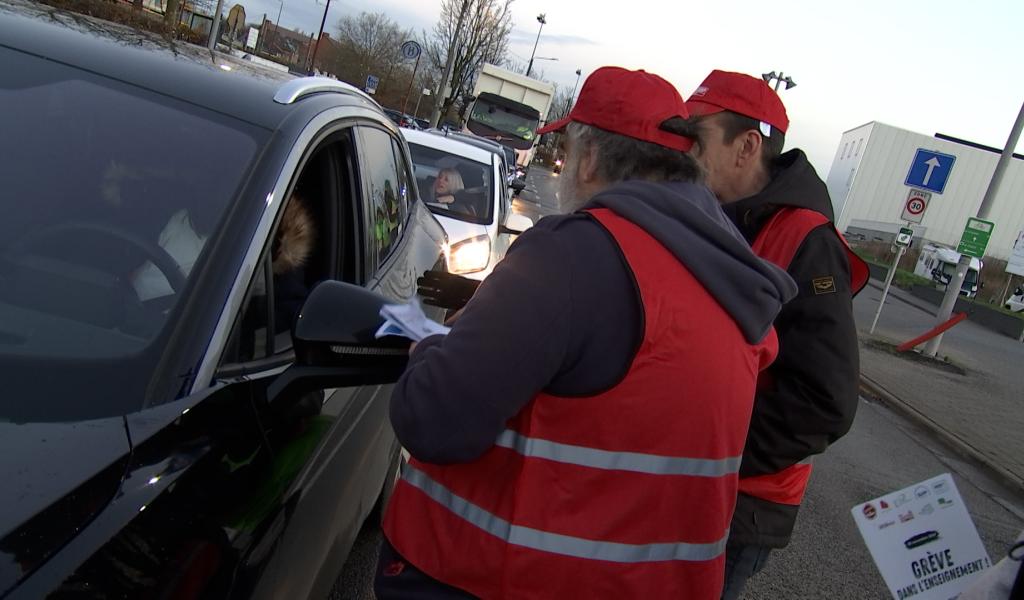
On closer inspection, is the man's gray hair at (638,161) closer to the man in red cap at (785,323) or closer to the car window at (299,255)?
the man in red cap at (785,323)

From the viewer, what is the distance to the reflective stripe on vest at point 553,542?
4.46ft

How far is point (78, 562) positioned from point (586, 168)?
1150 millimetres

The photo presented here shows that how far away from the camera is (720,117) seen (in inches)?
101

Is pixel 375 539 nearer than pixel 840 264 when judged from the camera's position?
No

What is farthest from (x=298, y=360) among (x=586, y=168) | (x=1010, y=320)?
(x=1010, y=320)

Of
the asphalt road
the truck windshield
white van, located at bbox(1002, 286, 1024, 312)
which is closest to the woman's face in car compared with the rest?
the asphalt road

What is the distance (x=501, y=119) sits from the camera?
97.3 feet

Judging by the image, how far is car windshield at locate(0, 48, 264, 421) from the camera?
5.43 ft

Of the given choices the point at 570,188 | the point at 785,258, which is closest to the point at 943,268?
the point at 785,258

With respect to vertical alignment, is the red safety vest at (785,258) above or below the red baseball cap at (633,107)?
below

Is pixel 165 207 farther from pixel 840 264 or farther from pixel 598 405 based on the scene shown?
pixel 840 264

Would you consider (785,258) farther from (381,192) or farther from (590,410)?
(381,192)

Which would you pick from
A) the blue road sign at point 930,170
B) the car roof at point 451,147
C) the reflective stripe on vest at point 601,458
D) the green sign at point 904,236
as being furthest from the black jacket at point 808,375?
the green sign at point 904,236

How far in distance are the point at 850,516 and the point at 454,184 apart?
4.86 metres
